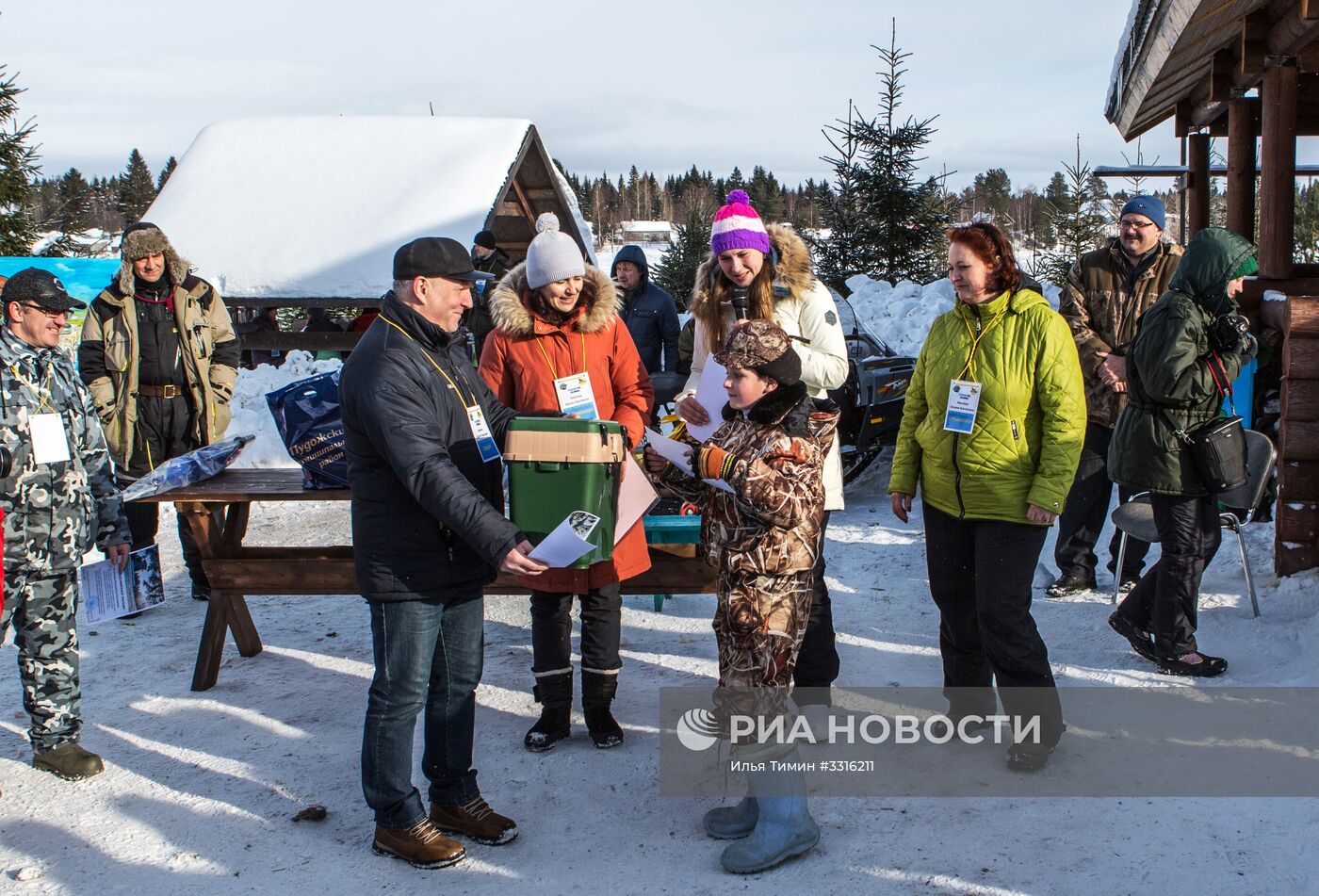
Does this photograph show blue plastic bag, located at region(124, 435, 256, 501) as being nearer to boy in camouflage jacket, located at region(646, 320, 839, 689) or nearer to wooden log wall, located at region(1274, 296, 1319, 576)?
boy in camouflage jacket, located at region(646, 320, 839, 689)

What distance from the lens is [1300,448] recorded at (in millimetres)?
5359

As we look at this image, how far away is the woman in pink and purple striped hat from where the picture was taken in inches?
150

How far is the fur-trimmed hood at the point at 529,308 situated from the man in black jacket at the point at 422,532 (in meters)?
0.62

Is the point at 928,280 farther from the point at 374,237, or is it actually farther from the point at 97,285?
the point at 97,285

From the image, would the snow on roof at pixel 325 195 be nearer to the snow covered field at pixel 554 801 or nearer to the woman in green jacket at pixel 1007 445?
the snow covered field at pixel 554 801

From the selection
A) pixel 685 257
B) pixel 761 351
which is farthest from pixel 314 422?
pixel 685 257

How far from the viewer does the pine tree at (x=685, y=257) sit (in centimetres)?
2083

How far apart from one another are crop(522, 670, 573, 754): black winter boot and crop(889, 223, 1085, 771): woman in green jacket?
157 centimetres

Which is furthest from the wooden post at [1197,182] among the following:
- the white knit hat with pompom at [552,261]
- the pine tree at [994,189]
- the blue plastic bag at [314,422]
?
the pine tree at [994,189]

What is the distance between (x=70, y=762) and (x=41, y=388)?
4.53 feet

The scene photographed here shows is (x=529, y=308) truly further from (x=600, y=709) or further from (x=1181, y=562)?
(x=1181, y=562)

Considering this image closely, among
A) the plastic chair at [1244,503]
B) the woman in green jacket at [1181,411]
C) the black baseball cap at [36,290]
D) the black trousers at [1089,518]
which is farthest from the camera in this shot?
the black trousers at [1089,518]

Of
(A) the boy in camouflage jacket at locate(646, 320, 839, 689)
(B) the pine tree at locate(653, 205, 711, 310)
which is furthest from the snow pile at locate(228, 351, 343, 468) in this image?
(B) the pine tree at locate(653, 205, 711, 310)

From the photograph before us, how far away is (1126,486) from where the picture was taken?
447cm
